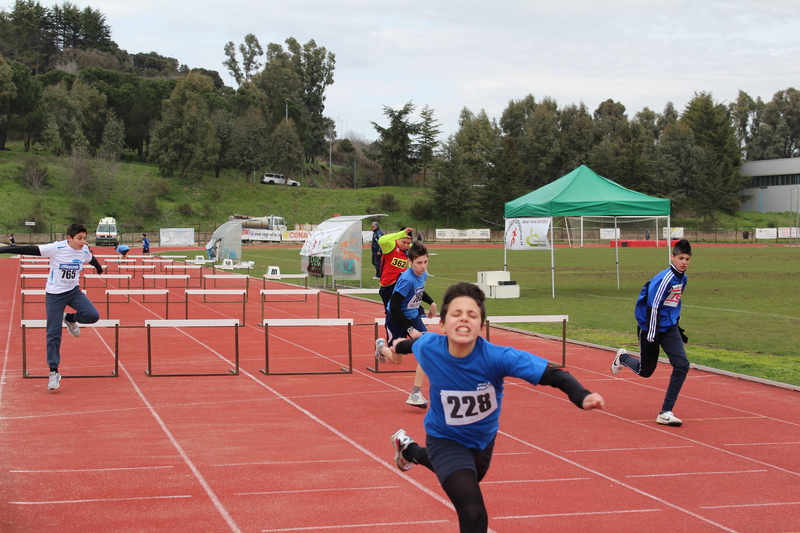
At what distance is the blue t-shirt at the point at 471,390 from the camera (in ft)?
12.6

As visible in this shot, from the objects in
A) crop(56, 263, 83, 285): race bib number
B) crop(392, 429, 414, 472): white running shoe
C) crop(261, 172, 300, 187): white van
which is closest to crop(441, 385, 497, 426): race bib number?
crop(392, 429, 414, 472): white running shoe

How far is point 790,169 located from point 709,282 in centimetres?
7359

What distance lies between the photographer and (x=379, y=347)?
17.1 feet

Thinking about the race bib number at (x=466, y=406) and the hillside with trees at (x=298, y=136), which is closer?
the race bib number at (x=466, y=406)

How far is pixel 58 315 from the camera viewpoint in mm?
9039

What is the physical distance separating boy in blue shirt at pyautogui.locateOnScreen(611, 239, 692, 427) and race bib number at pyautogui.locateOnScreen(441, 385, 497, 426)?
13.6 ft

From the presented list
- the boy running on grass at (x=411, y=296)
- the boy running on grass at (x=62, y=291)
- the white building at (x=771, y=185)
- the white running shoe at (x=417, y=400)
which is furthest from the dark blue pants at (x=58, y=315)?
the white building at (x=771, y=185)

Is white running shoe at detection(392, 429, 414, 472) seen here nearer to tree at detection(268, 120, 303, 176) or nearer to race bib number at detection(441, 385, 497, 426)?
race bib number at detection(441, 385, 497, 426)

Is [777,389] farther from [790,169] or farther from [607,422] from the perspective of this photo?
[790,169]

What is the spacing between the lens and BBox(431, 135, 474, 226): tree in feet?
266

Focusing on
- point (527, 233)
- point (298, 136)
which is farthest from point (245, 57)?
point (527, 233)

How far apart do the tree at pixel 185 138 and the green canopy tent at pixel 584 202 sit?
6043 centimetres

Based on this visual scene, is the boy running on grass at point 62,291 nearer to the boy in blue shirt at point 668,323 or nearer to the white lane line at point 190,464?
the white lane line at point 190,464

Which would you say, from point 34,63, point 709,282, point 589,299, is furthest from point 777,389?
point 34,63
